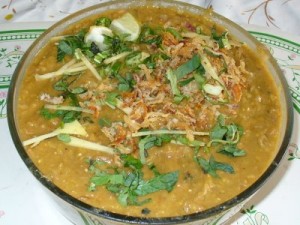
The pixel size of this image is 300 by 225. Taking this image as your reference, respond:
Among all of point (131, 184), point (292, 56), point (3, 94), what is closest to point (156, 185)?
point (131, 184)

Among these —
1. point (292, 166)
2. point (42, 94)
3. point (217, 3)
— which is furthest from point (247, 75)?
point (217, 3)

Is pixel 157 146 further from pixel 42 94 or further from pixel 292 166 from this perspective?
pixel 292 166

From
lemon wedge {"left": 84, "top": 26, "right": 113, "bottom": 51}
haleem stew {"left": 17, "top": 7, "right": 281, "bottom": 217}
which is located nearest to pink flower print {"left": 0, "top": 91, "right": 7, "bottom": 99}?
haleem stew {"left": 17, "top": 7, "right": 281, "bottom": 217}

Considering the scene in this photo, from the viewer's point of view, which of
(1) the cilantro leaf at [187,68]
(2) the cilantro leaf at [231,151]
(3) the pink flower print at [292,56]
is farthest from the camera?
(3) the pink flower print at [292,56]

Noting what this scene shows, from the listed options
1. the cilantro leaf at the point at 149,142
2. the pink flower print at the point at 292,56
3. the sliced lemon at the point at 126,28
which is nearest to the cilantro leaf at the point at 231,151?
the cilantro leaf at the point at 149,142

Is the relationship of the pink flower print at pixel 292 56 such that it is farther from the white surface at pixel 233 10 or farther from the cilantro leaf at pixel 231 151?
the cilantro leaf at pixel 231 151

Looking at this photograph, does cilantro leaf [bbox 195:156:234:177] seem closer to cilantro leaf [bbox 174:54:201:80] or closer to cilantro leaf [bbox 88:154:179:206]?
cilantro leaf [bbox 88:154:179:206]
